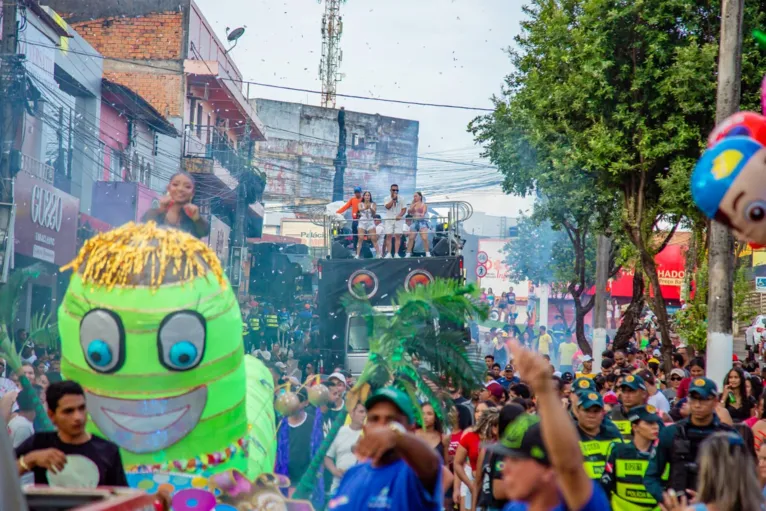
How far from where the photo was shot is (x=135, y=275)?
6137 mm

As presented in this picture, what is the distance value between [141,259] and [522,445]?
10.0ft

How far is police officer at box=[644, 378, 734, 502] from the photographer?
6758 millimetres

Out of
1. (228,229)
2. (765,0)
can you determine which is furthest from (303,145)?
(765,0)

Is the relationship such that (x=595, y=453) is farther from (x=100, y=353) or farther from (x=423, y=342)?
(x=100, y=353)

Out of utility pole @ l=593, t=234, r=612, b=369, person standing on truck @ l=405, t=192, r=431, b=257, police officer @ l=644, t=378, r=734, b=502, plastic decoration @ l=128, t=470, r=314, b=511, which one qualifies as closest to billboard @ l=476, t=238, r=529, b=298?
utility pole @ l=593, t=234, r=612, b=369

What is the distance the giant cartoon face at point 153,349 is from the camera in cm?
602

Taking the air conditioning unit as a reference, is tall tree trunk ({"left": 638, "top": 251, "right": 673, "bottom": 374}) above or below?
below

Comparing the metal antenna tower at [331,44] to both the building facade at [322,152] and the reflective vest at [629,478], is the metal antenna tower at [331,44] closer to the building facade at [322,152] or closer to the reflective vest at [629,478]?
the building facade at [322,152]

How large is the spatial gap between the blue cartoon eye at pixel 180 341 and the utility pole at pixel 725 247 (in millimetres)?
8414

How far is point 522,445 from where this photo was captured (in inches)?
151

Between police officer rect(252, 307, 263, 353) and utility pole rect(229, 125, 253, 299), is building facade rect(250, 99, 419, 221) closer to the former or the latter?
utility pole rect(229, 125, 253, 299)

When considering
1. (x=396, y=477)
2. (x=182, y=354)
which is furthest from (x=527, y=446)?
(x=182, y=354)

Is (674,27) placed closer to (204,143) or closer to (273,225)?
(204,143)

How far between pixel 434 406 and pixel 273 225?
181 ft
